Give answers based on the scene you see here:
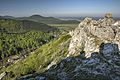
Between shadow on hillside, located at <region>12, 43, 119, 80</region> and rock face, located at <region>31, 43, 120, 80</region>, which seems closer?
shadow on hillside, located at <region>12, 43, 119, 80</region>

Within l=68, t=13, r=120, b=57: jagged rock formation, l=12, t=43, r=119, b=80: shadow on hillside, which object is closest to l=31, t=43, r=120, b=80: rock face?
l=12, t=43, r=119, b=80: shadow on hillside

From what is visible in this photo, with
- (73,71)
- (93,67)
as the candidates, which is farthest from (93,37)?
(73,71)

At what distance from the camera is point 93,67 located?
68.7 m

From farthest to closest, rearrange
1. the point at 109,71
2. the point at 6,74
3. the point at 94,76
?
the point at 6,74, the point at 109,71, the point at 94,76

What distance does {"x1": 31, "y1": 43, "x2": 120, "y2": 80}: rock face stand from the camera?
63.6m

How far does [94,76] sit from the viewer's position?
207ft

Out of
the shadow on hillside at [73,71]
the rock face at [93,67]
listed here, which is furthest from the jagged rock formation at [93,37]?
the rock face at [93,67]

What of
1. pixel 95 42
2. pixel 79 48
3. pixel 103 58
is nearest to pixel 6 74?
pixel 79 48

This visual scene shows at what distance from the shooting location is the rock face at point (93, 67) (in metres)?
63.6

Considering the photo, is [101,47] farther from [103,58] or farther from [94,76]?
[94,76]

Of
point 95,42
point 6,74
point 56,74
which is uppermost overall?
point 95,42

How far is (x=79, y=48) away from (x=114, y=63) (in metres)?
23.3

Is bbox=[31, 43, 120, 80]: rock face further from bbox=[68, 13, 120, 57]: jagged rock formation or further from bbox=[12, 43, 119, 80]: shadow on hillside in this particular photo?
bbox=[68, 13, 120, 57]: jagged rock formation

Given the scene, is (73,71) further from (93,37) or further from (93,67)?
(93,37)
